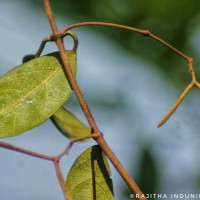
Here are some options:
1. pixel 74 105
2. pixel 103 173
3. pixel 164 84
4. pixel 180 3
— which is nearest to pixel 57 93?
pixel 103 173

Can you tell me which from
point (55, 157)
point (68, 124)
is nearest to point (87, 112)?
point (55, 157)

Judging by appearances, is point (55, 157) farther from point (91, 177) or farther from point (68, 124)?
point (68, 124)

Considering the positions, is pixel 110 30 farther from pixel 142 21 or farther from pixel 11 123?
pixel 11 123

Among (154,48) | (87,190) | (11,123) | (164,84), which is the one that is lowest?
(87,190)

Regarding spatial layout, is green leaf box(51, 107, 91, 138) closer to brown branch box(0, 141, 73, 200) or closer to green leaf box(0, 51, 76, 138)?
green leaf box(0, 51, 76, 138)

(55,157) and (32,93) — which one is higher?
(32,93)

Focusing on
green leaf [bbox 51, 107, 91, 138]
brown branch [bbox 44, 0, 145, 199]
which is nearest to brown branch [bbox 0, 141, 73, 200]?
brown branch [bbox 44, 0, 145, 199]
